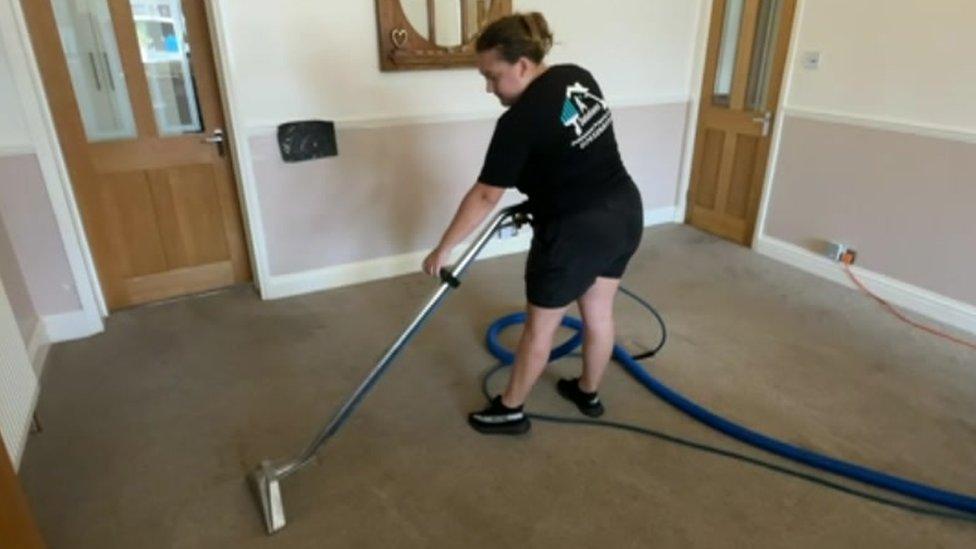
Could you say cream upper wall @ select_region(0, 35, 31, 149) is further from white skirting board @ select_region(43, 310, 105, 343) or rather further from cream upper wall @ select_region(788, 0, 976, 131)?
cream upper wall @ select_region(788, 0, 976, 131)

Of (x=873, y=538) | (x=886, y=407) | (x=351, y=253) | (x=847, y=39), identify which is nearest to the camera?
(x=873, y=538)

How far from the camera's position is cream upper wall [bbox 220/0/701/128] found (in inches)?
106

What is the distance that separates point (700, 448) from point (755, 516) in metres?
0.30

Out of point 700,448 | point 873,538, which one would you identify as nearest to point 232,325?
point 700,448

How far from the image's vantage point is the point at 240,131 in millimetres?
2771

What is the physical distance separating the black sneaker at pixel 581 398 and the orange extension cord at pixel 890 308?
173 cm

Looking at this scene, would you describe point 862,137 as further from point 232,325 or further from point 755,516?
point 232,325

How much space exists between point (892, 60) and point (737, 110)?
93 centimetres

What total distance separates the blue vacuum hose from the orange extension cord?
1.21 meters

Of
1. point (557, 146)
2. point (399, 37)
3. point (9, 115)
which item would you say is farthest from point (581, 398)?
point (9, 115)

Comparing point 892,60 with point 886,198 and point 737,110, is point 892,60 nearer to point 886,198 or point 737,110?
point 886,198

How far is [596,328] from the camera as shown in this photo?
2.01 m

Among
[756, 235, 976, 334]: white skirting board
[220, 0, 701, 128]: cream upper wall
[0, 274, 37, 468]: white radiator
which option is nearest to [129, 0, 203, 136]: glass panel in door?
[220, 0, 701, 128]: cream upper wall

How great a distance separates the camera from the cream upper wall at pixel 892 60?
2.60m
